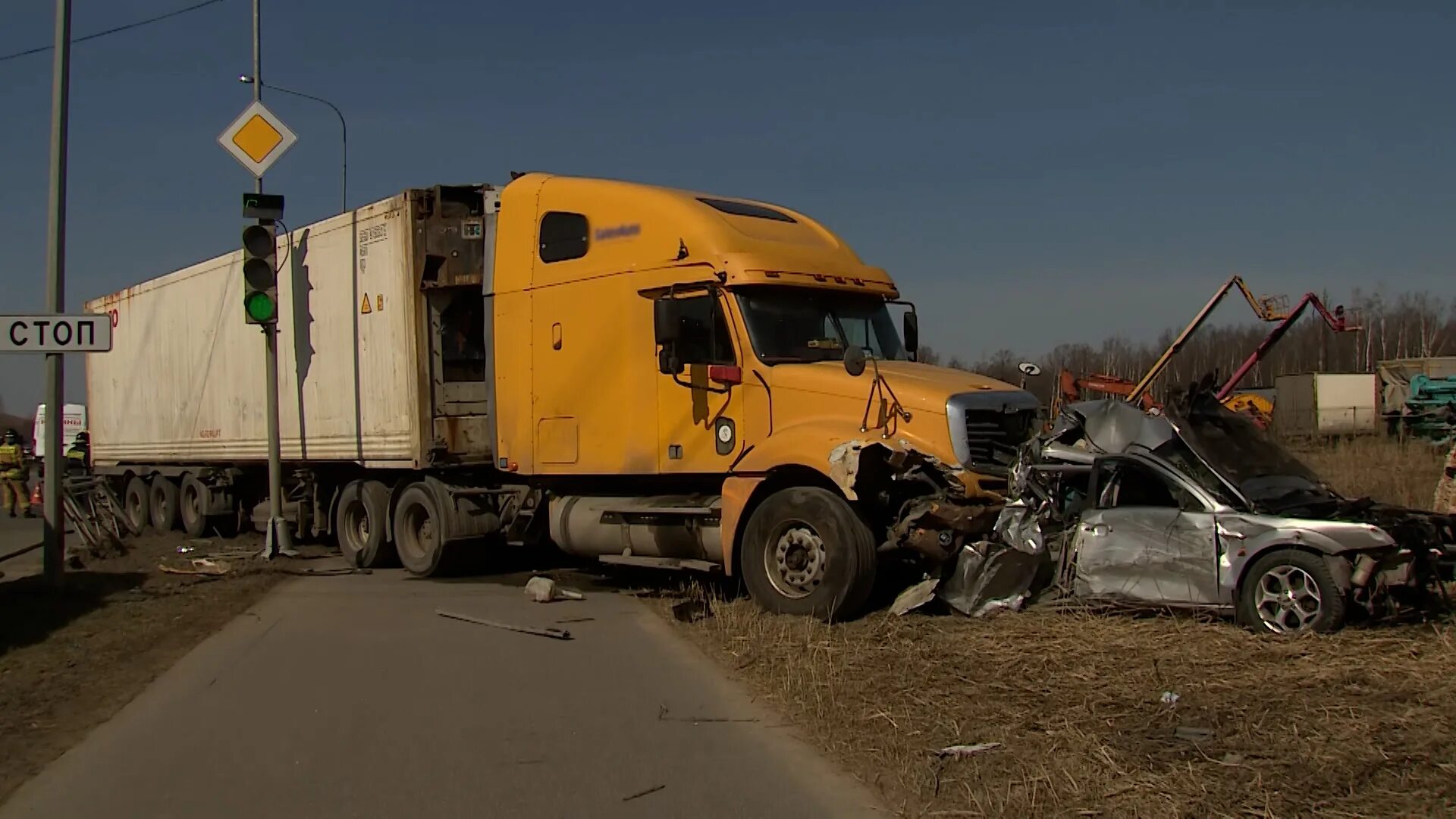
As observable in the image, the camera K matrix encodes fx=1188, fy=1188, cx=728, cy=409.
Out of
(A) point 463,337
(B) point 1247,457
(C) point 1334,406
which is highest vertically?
(A) point 463,337

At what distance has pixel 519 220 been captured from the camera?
11938mm

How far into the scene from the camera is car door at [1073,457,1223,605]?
7969 mm

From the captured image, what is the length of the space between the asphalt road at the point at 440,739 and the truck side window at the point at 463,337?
4.06 metres

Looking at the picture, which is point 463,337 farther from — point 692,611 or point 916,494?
point 916,494

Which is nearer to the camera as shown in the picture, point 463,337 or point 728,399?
point 728,399

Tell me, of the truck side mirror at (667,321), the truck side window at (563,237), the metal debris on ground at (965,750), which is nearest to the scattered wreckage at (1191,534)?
the truck side mirror at (667,321)

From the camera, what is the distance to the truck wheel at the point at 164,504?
18.8 m

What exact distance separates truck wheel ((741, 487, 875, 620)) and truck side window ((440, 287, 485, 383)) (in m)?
4.62

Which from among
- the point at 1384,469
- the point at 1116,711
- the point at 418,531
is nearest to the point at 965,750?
the point at 1116,711

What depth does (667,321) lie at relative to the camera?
980 cm

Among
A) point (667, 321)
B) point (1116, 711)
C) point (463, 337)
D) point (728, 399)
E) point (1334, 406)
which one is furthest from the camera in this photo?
point (1334, 406)

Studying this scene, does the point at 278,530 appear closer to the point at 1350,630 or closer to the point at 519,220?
the point at 519,220

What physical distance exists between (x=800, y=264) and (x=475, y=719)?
5.29 m

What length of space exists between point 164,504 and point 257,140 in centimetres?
774
